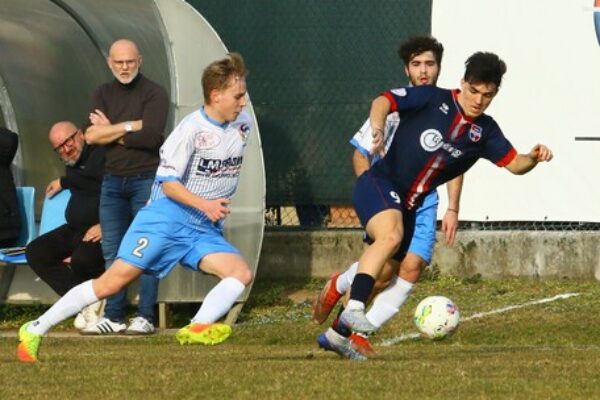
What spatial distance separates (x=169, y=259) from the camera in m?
9.27

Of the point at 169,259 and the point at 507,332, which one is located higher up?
the point at 169,259

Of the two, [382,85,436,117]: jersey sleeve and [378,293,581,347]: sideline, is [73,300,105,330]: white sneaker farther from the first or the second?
[382,85,436,117]: jersey sleeve

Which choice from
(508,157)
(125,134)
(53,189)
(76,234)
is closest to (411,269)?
(508,157)

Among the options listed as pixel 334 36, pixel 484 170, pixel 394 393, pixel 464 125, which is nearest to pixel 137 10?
pixel 334 36

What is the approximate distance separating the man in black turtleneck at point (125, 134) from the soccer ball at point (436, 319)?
294 cm

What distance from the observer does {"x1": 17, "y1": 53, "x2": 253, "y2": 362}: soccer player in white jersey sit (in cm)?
920

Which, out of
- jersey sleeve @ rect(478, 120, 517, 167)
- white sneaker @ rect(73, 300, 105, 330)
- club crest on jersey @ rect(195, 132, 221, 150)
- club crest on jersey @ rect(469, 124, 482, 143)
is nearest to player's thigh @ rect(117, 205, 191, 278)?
club crest on jersey @ rect(195, 132, 221, 150)

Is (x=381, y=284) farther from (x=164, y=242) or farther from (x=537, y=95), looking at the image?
(x=537, y=95)

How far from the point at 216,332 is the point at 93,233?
445cm

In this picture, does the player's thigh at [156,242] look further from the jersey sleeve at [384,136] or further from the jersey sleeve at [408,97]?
the jersey sleeve at [408,97]

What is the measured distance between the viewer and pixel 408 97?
9.38m

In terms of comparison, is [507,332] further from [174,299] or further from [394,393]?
[394,393]

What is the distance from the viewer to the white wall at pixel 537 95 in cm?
1408

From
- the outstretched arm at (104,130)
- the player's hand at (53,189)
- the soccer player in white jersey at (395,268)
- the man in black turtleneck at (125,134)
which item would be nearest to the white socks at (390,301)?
the soccer player in white jersey at (395,268)
